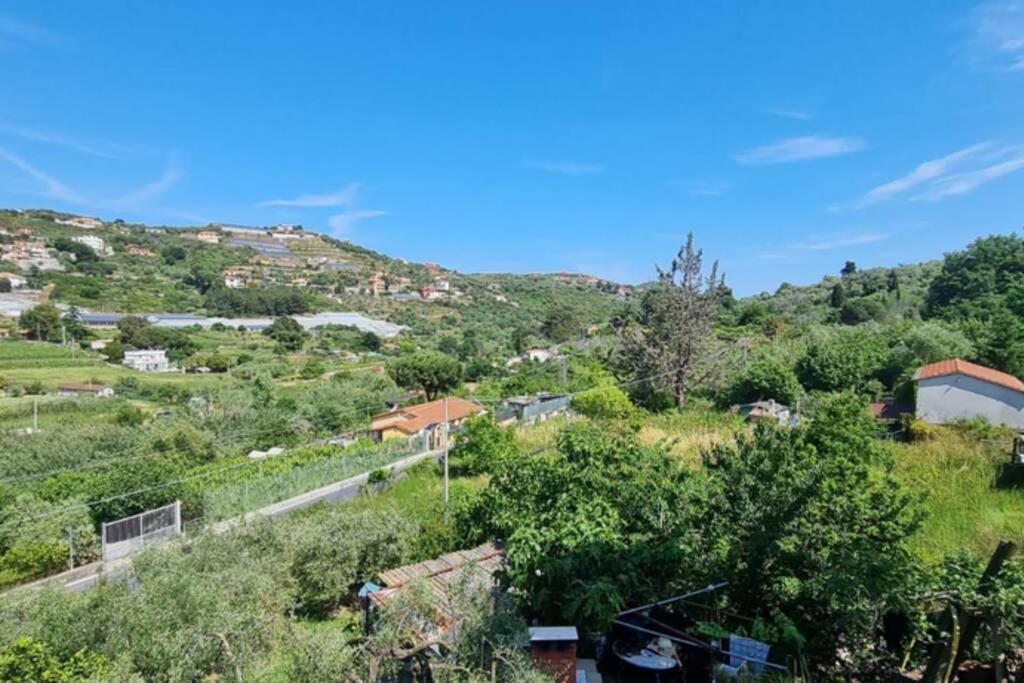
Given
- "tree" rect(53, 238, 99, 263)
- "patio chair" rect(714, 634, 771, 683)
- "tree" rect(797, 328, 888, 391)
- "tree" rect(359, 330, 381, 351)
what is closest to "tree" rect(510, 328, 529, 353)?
"tree" rect(359, 330, 381, 351)

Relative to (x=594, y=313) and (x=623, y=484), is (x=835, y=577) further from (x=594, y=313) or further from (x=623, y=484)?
(x=594, y=313)

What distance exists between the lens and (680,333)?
2025 centimetres

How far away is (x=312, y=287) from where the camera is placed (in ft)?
307

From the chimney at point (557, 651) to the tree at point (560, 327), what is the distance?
202 feet

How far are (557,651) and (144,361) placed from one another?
56.1 meters

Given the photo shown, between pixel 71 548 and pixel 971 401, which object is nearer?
pixel 71 548

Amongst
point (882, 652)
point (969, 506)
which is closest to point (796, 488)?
point (882, 652)

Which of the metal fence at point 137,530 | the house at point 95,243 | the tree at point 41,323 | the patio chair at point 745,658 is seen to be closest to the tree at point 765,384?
the patio chair at point 745,658

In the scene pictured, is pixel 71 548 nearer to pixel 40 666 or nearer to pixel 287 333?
pixel 40 666

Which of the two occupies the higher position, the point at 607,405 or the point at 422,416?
the point at 607,405

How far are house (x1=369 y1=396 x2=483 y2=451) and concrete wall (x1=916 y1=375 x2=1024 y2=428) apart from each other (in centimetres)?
1666

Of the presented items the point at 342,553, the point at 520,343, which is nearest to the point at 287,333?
the point at 520,343

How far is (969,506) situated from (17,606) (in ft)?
46.5

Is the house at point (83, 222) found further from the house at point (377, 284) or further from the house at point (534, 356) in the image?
the house at point (534, 356)
